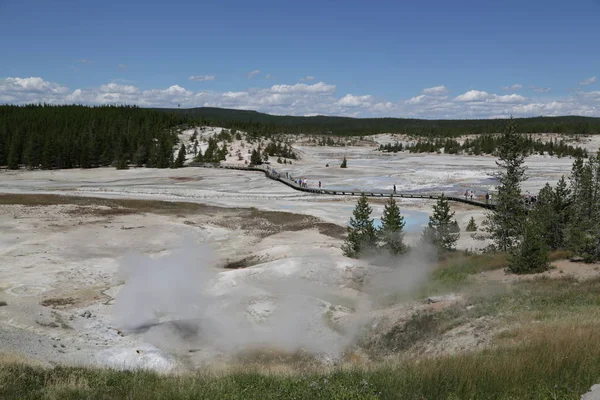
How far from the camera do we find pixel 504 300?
52.2 feet

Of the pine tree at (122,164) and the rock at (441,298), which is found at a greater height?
the pine tree at (122,164)

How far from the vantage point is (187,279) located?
79.6 ft

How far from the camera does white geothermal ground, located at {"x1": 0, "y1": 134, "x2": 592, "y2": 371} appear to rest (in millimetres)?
16406

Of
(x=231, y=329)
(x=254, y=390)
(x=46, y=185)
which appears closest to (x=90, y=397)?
(x=254, y=390)

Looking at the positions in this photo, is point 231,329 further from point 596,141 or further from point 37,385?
point 596,141

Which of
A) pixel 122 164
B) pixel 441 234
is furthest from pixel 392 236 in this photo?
pixel 122 164

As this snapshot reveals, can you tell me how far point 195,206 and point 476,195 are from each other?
111 feet

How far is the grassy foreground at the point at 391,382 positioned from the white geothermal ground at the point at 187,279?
169 inches

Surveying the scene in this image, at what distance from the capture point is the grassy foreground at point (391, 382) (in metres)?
7.37

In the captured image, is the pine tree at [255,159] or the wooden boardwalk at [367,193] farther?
the pine tree at [255,159]

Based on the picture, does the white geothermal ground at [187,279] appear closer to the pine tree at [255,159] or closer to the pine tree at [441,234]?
the pine tree at [441,234]

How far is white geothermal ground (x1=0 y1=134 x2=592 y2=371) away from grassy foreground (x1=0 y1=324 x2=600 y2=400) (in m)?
4.29

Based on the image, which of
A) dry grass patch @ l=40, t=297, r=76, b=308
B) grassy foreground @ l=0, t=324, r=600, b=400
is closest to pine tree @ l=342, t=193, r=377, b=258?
dry grass patch @ l=40, t=297, r=76, b=308

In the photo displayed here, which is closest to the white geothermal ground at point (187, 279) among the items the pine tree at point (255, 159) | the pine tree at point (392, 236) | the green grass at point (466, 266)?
the pine tree at point (392, 236)
